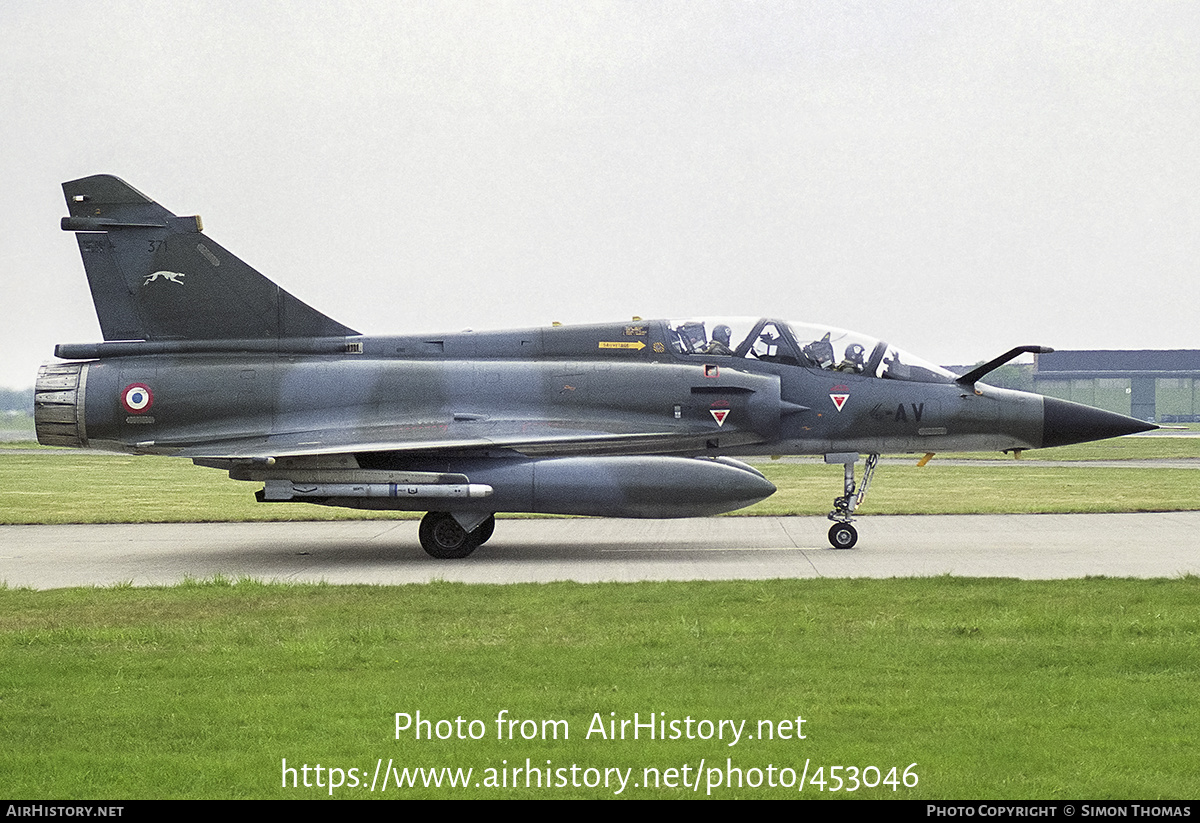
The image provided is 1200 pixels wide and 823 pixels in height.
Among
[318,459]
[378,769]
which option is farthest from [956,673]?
[318,459]

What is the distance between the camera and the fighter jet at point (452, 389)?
15898mm

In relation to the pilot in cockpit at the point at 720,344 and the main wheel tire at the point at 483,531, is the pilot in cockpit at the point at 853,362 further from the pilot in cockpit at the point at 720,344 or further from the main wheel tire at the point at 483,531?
the main wheel tire at the point at 483,531

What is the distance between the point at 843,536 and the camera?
16094 millimetres

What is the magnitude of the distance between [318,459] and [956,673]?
31.0ft

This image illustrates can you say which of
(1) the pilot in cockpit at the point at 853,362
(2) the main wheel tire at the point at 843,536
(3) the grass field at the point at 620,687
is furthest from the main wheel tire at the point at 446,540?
(1) the pilot in cockpit at the point at 853,362

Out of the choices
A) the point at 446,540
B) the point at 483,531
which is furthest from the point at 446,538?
the point at 483,531

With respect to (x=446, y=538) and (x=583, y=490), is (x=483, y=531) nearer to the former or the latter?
(x=446, y=538)

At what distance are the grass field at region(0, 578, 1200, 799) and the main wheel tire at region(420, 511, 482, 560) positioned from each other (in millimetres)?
4056

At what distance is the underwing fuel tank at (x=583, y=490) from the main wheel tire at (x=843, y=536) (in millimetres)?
1300

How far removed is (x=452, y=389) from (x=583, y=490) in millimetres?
2332

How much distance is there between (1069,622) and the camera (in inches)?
374

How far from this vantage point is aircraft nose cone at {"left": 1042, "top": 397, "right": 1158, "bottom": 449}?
16.5 m

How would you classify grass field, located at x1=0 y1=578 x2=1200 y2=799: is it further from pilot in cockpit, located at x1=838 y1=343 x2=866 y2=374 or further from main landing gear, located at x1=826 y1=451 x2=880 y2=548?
pilot in cockpit, located at x1=838 y1=343 x2=866 y2=374

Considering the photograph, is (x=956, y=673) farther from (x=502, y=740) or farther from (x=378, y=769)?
(x=378, y=769)
